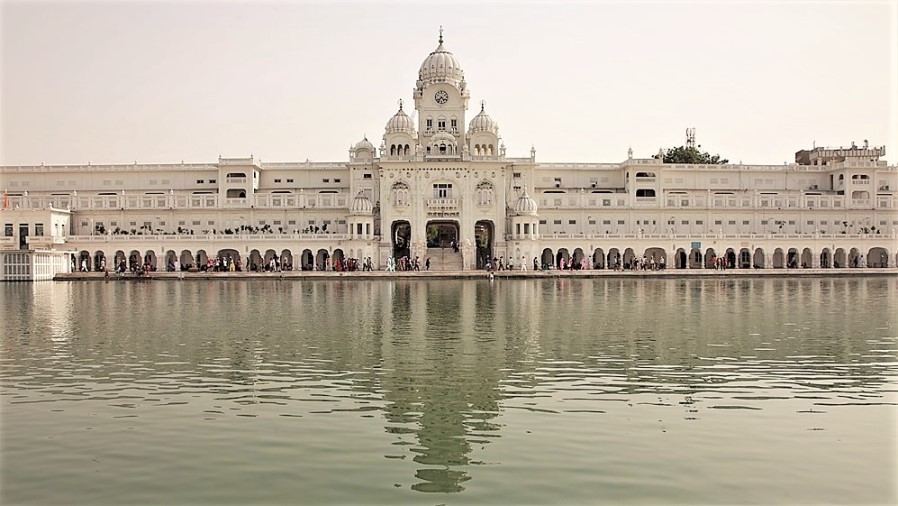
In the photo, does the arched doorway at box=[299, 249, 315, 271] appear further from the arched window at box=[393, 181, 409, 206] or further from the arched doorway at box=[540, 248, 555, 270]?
the arched doorway at box=[540, 248, 555, 270]

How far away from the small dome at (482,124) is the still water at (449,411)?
48.6m

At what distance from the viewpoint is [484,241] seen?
79.1 metres

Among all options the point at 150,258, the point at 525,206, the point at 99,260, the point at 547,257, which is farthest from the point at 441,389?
the point at 150,258

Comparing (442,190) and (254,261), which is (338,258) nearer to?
(254,261)

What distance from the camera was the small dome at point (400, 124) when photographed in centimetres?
7325

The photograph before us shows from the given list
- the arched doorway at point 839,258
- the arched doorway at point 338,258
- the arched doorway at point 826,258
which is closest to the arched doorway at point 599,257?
the arched doorway at point 826,258

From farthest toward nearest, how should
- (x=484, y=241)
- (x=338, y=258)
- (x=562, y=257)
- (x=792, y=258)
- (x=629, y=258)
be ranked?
(x=484, y=241) → (x=792, y=258) → (x=629, y=258) → (x=562, y=257) → (x=338, y=258)

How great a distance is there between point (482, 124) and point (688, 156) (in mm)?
28686

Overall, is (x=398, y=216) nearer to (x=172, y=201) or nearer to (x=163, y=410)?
(x=172, y=201)

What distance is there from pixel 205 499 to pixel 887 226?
80.8m

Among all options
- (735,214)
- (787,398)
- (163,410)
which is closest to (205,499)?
(163,410)

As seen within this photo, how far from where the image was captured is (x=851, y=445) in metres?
11.2

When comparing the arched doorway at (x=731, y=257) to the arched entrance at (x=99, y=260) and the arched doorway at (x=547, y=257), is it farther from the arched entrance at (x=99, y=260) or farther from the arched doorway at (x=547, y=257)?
the arched entrance at (x=99, y=260)

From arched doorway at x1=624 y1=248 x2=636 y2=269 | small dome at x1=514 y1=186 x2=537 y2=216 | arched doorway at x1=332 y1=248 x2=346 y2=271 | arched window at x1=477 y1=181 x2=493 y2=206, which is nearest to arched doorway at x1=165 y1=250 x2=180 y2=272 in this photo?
arched doorway at x1=332 y1=248 x2=346 y2=271
